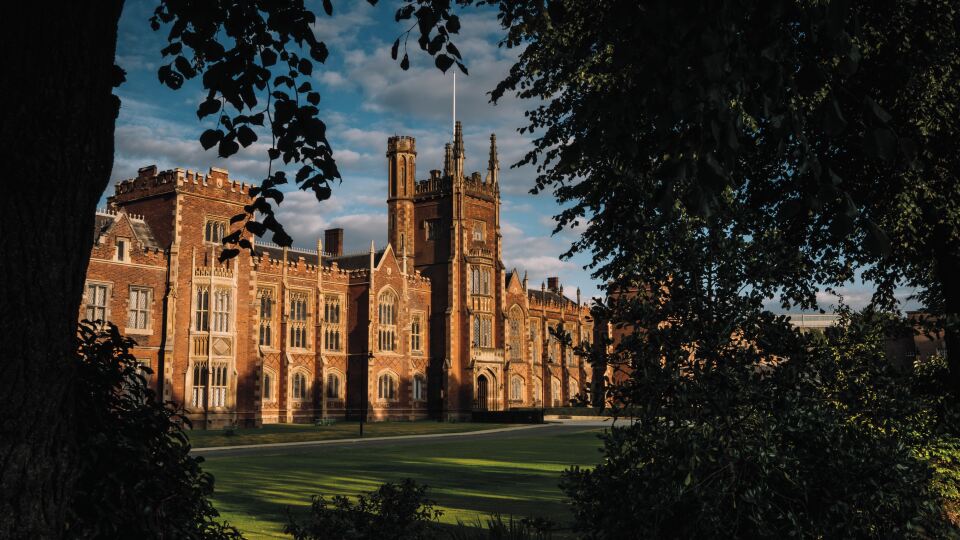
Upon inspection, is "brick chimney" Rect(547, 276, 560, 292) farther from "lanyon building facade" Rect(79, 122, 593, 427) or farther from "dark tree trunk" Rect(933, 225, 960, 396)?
"dark tree trunk" Rect(933, 225, 960, 396)

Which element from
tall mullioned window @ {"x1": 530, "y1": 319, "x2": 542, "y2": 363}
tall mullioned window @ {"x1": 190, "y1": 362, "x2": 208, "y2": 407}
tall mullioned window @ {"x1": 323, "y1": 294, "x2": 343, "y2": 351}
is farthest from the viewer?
tall mullioned window @ {"x1": 530, "y1": 319, "x2": 542, "y2": 363}

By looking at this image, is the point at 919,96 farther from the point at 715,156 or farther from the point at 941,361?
the point at 715,156

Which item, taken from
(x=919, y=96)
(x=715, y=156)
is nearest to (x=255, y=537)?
(x=715, y=156)

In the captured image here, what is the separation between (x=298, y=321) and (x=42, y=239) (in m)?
48.6

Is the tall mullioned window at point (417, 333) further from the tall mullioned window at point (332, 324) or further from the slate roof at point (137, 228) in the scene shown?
the slate roof at point (137, 228)

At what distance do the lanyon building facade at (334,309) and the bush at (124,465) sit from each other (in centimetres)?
2929

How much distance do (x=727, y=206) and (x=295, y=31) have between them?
434 cm

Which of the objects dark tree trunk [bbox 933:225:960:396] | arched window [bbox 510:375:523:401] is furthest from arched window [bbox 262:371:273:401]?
dark tree trunk [bbox 933:225:960:396]

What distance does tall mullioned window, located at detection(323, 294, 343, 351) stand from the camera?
53.7 metres

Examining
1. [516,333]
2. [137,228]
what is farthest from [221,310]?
[516,333]

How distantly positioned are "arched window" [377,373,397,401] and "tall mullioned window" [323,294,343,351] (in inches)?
136

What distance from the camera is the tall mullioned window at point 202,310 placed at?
41375 millimetres

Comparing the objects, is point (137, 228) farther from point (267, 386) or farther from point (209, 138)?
point (209, 138)

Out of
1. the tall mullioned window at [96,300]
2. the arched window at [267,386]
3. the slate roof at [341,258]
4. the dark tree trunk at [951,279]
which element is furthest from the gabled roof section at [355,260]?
the dark tree trunk at [951,279]
